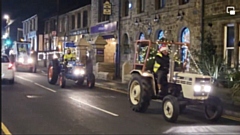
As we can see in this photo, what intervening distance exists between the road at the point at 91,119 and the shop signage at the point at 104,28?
17073 mm

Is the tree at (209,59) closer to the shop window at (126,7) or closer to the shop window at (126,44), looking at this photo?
the shop window at (126,44)

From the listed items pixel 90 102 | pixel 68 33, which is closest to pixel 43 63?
pixel 68 33

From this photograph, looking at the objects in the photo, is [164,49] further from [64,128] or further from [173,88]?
[64,128]

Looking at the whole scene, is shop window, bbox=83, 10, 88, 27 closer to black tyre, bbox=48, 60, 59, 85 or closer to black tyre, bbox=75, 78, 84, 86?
black tyre, bbox=48, 60, 59, 85

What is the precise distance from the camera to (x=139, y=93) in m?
13.6

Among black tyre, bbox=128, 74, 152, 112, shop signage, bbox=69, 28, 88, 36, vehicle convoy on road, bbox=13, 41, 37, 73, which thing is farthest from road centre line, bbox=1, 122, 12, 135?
shop signage, bbox=69, 28, 88, 36

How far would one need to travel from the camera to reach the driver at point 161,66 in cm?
1266

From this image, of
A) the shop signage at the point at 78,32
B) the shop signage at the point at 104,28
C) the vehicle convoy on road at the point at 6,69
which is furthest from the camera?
the shop signage at the point at 78,32

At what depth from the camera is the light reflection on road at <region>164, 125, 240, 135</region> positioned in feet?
33.5

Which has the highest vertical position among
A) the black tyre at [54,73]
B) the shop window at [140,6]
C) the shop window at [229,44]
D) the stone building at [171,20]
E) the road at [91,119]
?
the shop window at [140,6]

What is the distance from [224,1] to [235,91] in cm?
677

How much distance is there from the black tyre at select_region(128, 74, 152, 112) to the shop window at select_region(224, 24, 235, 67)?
8.04 m

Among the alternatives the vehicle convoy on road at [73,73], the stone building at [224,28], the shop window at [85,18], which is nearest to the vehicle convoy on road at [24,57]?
the shop window at [85,18]

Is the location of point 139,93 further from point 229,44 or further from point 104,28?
point 104,28
